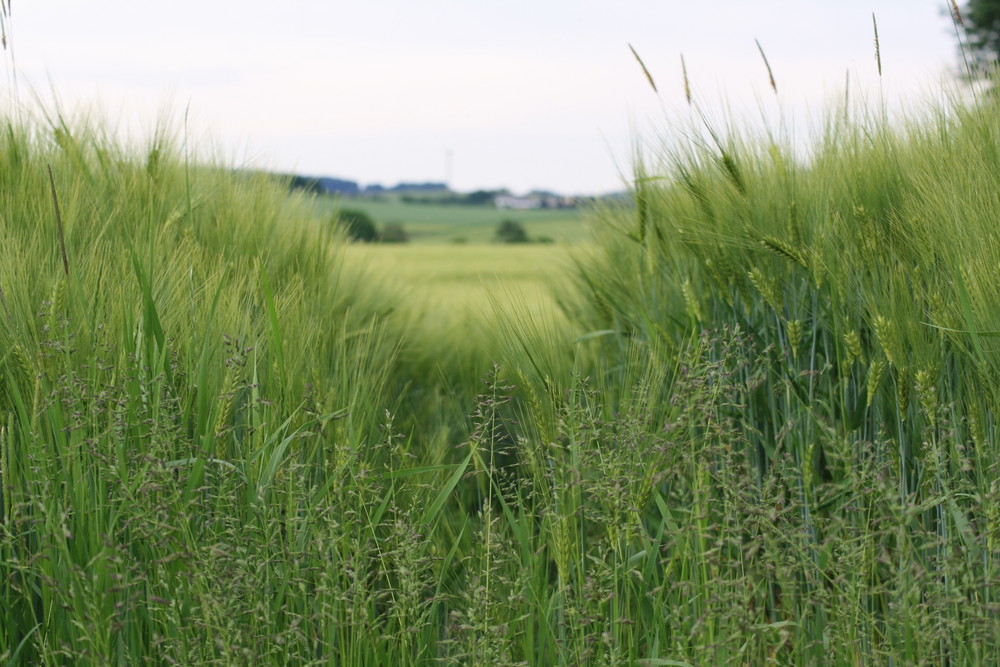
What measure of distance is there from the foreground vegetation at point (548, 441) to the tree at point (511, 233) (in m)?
13.5

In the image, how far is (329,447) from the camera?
5.20 ft

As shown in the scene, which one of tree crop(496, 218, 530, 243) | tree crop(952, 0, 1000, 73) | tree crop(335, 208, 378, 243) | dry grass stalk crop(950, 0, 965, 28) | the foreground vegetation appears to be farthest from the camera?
tree crop(496, 218, 530, 243)

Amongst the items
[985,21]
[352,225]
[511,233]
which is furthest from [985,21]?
[352,225]

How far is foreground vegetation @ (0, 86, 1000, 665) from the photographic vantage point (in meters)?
1.17

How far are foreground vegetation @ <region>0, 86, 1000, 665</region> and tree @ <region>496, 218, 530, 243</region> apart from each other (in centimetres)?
1345

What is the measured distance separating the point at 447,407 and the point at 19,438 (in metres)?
1.32

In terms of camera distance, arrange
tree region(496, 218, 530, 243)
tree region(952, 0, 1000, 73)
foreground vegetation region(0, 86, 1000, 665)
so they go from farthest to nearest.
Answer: tree region(496, 218, 530, 243) < tree region(952, 0, 1000, 73) < foreground vegetation region(0, 86, 1000, 665)

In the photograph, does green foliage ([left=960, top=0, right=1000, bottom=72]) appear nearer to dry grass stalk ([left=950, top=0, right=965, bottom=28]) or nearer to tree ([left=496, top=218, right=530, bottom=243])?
tree ([left=496, top=218, right=530, bottom=243])

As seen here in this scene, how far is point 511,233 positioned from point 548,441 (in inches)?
599

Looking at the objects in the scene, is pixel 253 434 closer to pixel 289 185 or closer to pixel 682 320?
pixel 682 320

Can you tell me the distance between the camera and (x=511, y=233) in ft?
54.1

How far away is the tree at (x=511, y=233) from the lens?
1581 cm

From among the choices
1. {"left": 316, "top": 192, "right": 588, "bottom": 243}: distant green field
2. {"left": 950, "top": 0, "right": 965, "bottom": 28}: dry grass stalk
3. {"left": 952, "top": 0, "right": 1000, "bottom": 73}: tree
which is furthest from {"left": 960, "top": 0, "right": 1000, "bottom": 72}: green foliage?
{"left": 950, "top": 0, "right": 965, "bottom": 28}: dry grass stalk

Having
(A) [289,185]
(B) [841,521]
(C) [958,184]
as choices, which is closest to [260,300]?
(A) [289,185]
